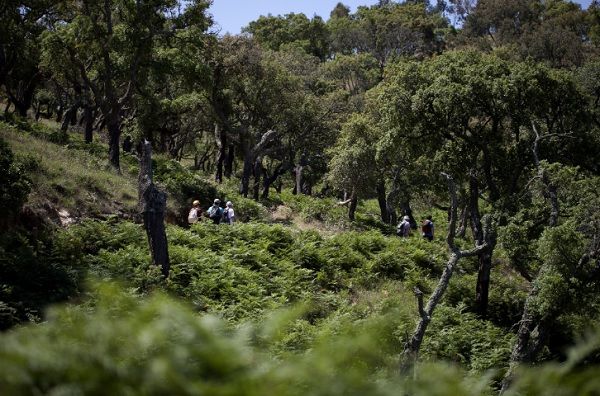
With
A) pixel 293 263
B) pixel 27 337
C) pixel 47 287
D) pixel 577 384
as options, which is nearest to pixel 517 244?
pixel 293 263

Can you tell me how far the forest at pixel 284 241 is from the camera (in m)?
2.54

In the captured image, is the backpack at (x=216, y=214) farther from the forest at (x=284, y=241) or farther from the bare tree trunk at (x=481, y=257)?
the bare tree trunk at (x=481, y=257)

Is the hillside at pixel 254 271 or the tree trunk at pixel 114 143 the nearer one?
the hillside at pixel 254 271

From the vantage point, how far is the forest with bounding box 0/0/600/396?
2.54 m

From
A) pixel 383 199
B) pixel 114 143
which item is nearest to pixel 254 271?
pixel 114 143

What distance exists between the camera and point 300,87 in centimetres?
3388

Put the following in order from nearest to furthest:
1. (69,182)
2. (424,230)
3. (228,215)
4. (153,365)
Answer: (153,365) → (69,182) → (228,215) → (424,230)

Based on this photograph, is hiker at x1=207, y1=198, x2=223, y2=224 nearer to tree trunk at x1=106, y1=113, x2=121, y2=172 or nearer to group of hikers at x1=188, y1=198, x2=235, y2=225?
group of hikers at x1=188, y1=198, x2=235, y2=225

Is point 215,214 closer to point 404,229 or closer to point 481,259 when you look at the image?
point 481,259

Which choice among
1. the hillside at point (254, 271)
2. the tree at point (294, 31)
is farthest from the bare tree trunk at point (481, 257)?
the tree at point (294, 31)

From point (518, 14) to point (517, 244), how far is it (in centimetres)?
7730

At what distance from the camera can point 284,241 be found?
64.6ft

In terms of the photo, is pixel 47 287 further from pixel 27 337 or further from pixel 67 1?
Result: pixel 67 1

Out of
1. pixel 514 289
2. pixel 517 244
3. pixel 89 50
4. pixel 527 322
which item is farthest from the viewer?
pixel 89 50
